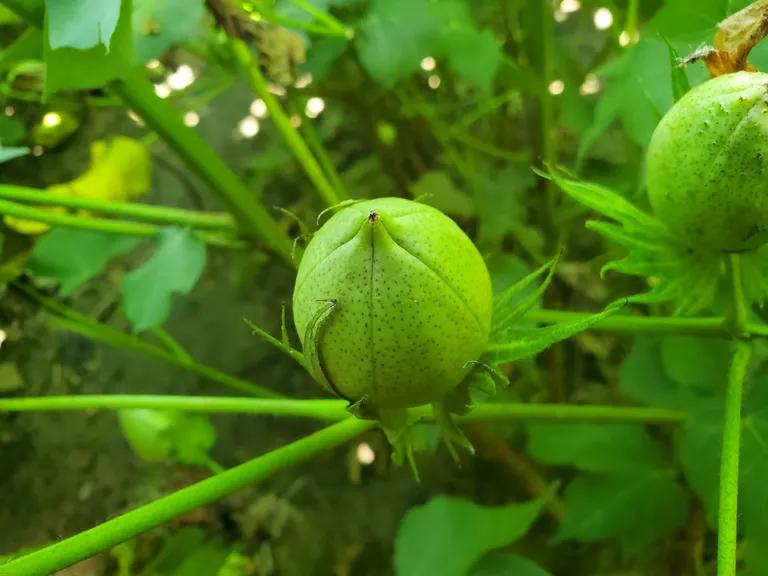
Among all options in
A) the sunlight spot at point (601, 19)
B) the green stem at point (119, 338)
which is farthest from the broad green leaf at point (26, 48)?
the sunlight spot at point (601, 19)

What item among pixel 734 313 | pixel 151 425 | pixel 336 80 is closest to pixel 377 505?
pixel 151 425

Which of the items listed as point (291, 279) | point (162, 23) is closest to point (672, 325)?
point (162, 23)

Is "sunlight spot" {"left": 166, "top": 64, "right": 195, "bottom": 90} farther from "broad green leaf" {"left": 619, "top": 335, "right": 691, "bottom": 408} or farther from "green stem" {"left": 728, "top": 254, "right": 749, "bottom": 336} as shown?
"green stem" {"left": 728, "top": 254, "right": 749, "bottom": 336}

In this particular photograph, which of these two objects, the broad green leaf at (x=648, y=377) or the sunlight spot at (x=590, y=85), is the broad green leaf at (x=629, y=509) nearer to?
the broad green leaf at (x=648, y=377)

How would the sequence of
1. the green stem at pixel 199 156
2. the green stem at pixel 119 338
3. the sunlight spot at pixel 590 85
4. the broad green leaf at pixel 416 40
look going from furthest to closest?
the sunlight spot at pixel 590 85 → the green stem at pixel 119 338 → the broad green leaf at pixel 416 40 → the green stem at pixel 199 156

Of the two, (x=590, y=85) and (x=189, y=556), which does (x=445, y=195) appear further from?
(x=189, y=556)
